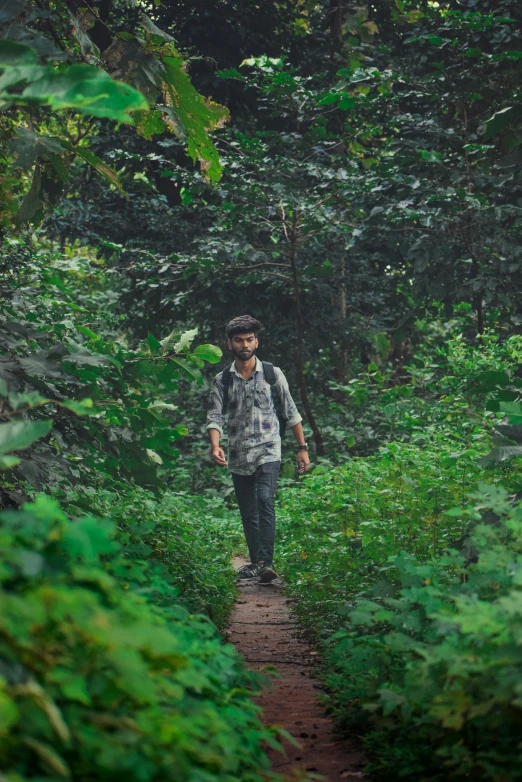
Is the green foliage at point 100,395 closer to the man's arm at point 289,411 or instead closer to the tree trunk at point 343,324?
the man's arm at point 289,411

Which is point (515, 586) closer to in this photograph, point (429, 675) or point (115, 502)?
point (429, 675)

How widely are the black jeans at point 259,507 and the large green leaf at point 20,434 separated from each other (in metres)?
4.96

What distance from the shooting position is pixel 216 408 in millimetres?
7457

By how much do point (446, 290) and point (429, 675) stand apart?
7.99 meters

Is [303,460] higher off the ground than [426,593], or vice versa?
[426,593]

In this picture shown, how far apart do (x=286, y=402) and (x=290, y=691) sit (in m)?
3.80

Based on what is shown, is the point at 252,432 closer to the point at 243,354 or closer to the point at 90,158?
the point at 243,354

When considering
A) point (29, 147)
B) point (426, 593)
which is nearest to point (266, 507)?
point (29, 147)

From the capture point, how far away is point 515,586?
2957mm

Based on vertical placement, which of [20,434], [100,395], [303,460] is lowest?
[303,460]

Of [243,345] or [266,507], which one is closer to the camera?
[266,507]

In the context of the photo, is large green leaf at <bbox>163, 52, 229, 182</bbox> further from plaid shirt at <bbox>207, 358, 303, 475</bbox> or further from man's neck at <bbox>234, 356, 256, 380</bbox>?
plaid shirt at <bbox>207, 358, 303, 475</bbox>

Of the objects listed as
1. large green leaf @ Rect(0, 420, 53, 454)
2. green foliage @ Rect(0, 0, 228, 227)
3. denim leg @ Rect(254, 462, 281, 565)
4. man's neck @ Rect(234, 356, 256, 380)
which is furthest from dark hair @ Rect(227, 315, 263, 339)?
large green leaf @ Rect(0, 420, 53, 454)

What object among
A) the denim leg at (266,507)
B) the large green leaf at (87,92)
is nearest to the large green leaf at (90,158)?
the large green leaf at (87,92)
